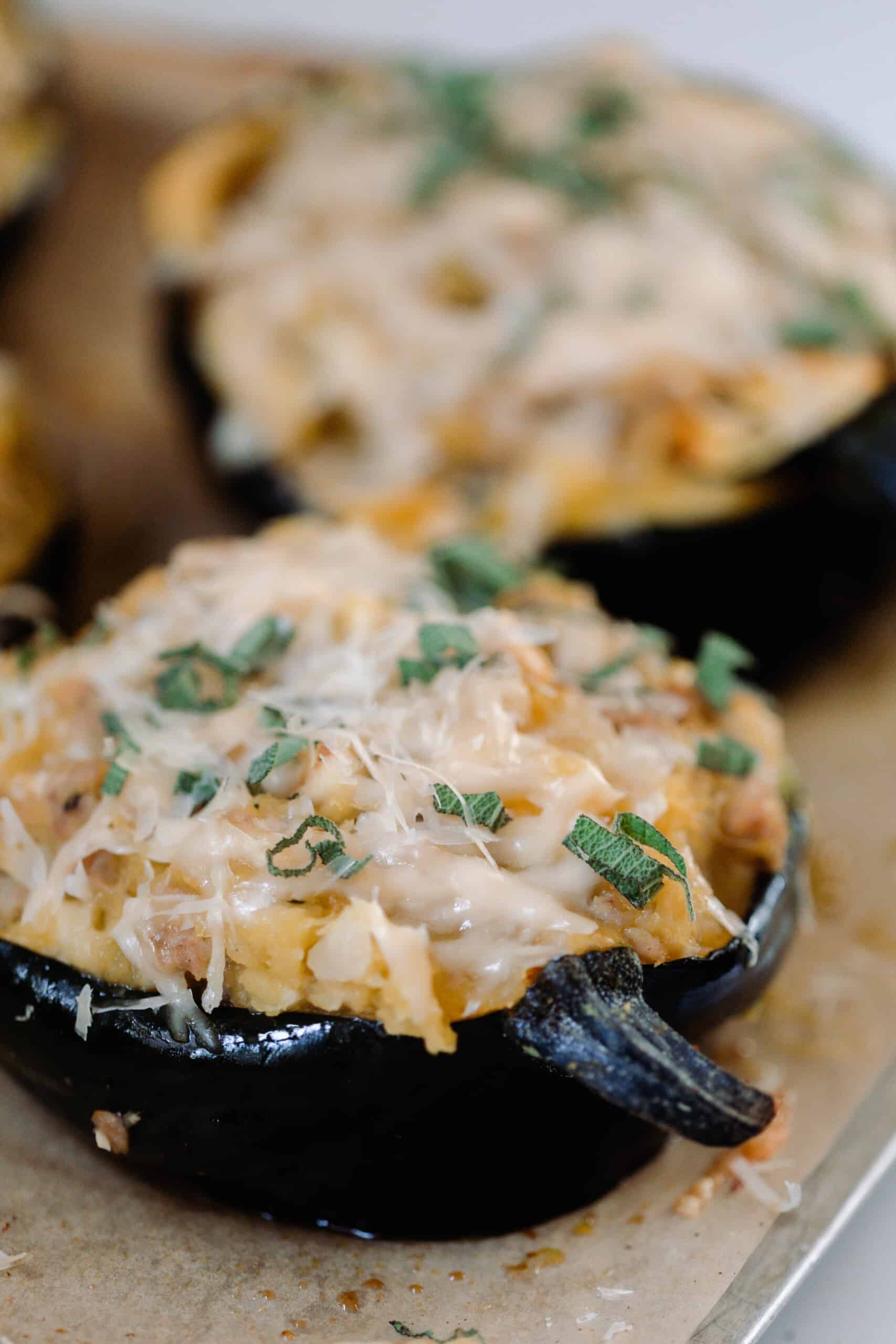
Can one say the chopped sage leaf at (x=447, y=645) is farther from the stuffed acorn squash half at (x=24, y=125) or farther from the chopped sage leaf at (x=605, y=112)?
the stuffed acorn squash half at (x=24, y=125)

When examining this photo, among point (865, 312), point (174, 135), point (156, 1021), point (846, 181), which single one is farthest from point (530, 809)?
point (174, 135)

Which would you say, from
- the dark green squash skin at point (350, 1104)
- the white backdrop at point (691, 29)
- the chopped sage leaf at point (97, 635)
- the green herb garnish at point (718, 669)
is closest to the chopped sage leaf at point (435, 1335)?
the dark green squash skin at point (350, 1104)

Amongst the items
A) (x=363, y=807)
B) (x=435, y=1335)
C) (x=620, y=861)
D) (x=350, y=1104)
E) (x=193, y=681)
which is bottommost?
(x=435, y=1335)

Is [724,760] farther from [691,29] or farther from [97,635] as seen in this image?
[691,29]

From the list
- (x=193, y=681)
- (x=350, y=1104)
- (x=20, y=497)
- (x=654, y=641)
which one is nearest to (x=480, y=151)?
(x=20, y=497)

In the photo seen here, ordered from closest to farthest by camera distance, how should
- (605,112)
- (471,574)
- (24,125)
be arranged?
(471,574)
(605,112)
(24,125)

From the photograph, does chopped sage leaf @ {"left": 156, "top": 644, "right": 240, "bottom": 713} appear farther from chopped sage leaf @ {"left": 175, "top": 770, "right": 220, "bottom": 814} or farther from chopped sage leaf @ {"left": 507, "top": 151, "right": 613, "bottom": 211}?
chopped sage leaf @ {"left": 507, "top": 151, "right": 613, "bottom": 211}
